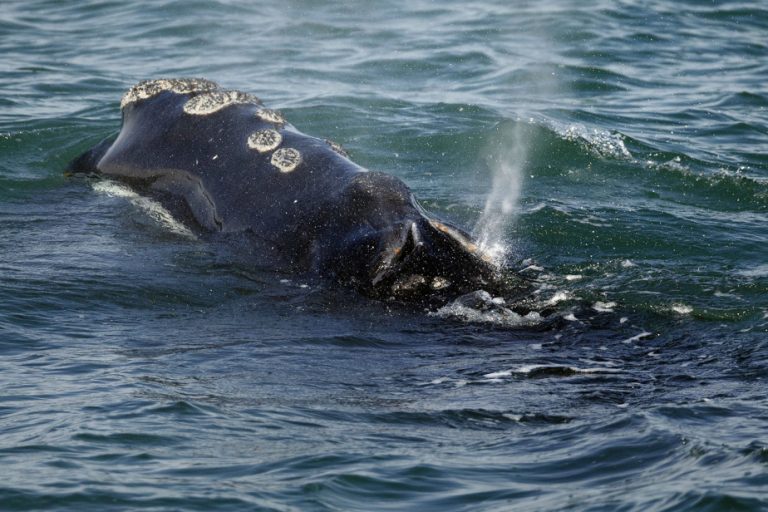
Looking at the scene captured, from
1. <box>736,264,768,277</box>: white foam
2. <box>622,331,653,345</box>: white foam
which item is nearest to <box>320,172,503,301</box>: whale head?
<box>622,331,653,345</box>: white foam

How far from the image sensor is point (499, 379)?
6996 mm

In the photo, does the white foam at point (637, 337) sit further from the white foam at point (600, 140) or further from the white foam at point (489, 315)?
the white foam at point (600, 140)

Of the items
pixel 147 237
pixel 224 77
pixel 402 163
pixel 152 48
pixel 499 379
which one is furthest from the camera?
pixel 152 48

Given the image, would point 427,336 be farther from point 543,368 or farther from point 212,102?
point 212,102

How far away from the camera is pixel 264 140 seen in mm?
9562

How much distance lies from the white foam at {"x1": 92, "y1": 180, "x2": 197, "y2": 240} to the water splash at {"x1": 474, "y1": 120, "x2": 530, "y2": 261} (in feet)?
7.63

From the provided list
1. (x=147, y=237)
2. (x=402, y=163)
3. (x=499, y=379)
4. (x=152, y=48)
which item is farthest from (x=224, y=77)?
(x=499, y=379)

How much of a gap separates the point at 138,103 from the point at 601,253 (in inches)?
159

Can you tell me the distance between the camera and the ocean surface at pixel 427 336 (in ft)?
19.0

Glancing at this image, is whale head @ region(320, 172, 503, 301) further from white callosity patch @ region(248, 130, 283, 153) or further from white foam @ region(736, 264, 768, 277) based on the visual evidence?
white foam @ region(736, 264, 768, 277)

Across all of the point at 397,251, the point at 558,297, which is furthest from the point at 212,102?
the point at 558,297

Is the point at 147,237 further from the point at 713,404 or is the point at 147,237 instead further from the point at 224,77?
the point at 224,77

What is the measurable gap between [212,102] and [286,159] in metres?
1.19

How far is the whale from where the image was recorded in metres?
8.17
